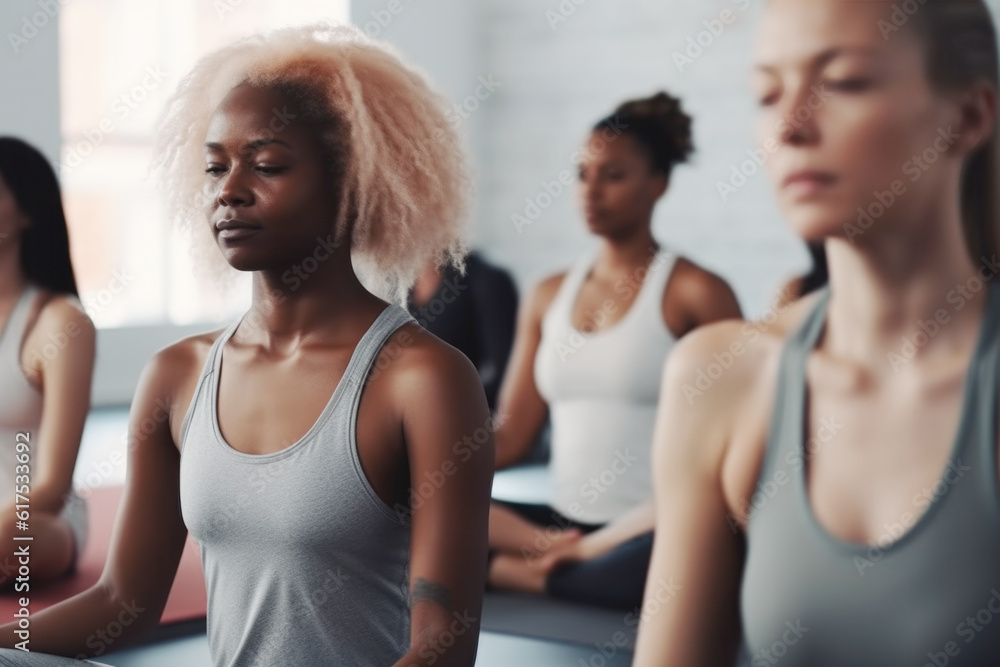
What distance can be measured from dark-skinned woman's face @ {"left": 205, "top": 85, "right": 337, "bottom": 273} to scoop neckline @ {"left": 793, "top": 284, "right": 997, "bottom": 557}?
0.63 metres

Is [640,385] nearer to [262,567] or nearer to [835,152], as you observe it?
[262,567]

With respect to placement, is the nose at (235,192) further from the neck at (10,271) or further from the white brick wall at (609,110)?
the white brick wall at (609,110)

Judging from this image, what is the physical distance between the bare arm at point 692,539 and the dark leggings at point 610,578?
1.63 meters

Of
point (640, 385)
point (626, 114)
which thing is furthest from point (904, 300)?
point (626, 114)

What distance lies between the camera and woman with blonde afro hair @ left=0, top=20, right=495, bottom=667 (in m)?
1.17

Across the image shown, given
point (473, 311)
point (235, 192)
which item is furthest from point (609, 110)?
point (235, 192)

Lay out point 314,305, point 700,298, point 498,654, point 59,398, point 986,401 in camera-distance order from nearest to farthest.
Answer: point 986,401, point 314,305, point 59,398, point 498,654, point 700,298

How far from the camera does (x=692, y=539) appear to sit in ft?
2.47

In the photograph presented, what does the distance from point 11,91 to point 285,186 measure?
4633 mm

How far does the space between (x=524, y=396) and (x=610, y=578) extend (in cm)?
65

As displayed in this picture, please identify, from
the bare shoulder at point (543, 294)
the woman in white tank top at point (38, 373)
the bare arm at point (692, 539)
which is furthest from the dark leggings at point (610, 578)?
the bare arm at point (692, 539)

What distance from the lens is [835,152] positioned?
0.68 meters

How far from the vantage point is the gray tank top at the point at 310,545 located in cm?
118

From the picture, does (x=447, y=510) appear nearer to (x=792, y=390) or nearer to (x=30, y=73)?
(x=792, y=390)
